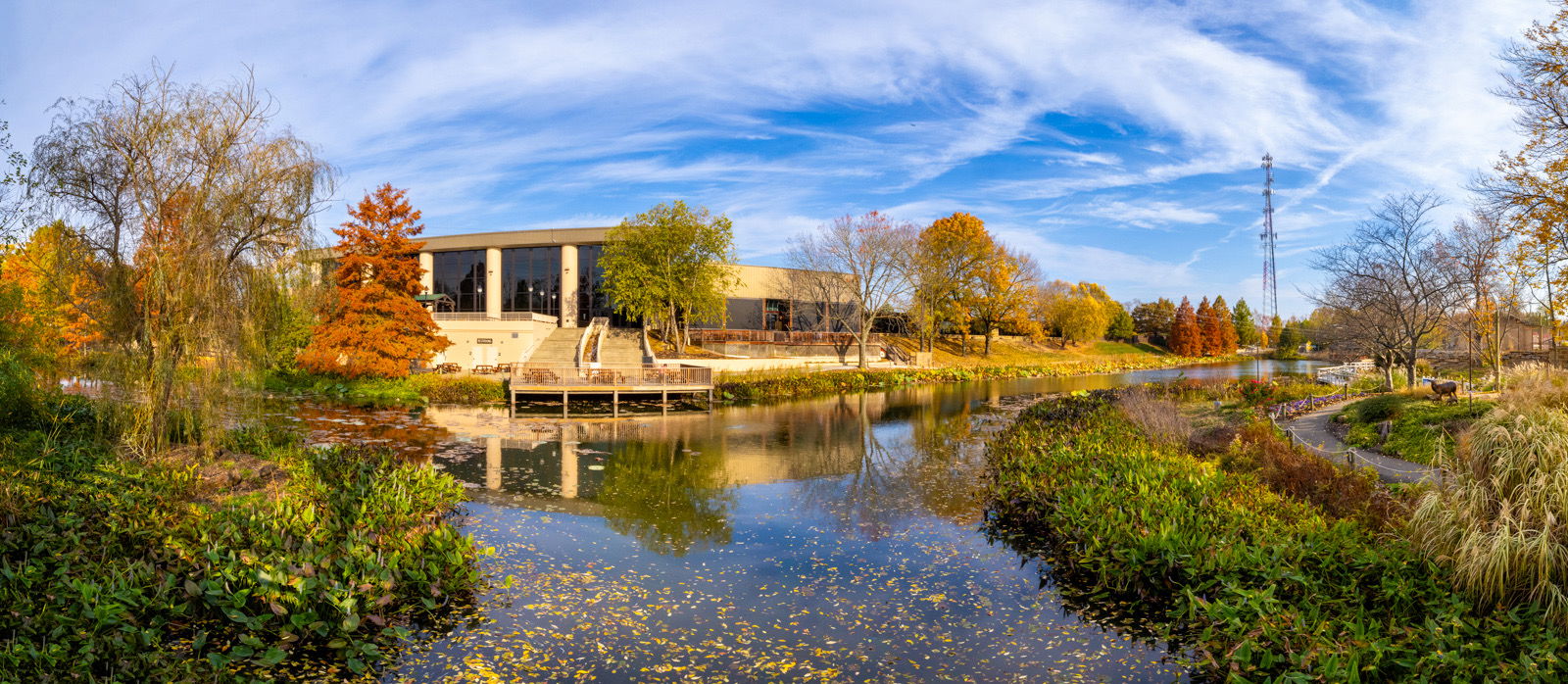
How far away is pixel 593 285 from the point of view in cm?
4753

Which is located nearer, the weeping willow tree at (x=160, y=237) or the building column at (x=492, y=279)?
the weeping willow tree at (x=160, y=237)

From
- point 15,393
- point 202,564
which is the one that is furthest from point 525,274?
point 202,564

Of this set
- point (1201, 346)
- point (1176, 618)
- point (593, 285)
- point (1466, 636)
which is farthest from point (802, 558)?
point (1201, 346)

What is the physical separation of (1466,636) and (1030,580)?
3955 millimetres

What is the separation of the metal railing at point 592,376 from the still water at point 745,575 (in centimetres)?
710

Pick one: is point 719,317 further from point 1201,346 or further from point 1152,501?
point 1201,346

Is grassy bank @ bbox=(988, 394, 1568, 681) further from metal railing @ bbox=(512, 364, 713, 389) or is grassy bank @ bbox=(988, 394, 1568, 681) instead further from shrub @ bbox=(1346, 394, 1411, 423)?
metal railing @ bbox=(512, 364, 713, 389)

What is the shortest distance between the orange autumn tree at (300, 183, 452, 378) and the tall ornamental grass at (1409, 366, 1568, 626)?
27771 mm

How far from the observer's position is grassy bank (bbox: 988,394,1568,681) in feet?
18.3

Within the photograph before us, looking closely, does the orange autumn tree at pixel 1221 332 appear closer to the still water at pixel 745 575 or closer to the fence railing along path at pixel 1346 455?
the fence railing along path at pixel 1346 455

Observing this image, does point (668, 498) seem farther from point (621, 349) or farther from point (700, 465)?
point (621, 349)

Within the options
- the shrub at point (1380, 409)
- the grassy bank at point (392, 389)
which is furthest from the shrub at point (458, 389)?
the shrub at point (1380, 409)

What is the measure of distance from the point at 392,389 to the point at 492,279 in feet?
70.8

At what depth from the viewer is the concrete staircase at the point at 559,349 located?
1423 inches
